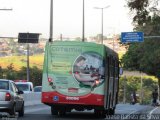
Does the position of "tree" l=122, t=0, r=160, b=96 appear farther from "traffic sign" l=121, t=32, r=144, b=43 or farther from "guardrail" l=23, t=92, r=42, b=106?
"guardrail" l=23, t=92, r=42, b=106

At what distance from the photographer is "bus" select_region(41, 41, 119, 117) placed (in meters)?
23.8

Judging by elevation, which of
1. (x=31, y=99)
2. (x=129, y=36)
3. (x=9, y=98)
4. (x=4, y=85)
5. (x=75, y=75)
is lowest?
(x=31, y=99)

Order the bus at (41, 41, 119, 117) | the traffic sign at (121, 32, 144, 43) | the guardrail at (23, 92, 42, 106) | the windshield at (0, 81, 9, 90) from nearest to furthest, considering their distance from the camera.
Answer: the windshield at (0, 81, 9, 90), the bus at (41, 41, 119, 117), the guardrail at (23, 92, 42, 106), the traffic sign at (121, 32, 144, 43)

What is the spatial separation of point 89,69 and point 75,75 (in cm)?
63

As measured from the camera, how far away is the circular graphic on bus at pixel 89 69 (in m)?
23.8

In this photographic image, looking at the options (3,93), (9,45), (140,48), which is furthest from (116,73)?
(9,45)

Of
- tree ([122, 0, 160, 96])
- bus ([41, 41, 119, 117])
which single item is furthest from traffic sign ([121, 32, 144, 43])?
bus ([41, 41, 119, 117])

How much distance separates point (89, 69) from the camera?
24.0 m

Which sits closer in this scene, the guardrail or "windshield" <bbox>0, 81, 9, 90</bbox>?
"windshield" <bbox>0, 81, 9, 90</bbox>

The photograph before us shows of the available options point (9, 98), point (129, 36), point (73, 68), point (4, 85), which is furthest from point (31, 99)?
point (9, 98)

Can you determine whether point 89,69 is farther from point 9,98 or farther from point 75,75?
point 9,98

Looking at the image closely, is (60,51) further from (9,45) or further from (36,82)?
(9,45)

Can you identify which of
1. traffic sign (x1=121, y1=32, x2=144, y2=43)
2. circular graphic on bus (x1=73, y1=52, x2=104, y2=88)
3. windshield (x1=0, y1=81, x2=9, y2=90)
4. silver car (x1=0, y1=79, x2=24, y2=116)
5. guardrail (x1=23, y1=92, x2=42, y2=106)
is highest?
traffic sign (x1=121, y1=32, x2=144, y2=43)

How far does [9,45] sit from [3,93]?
14896 centimetres
